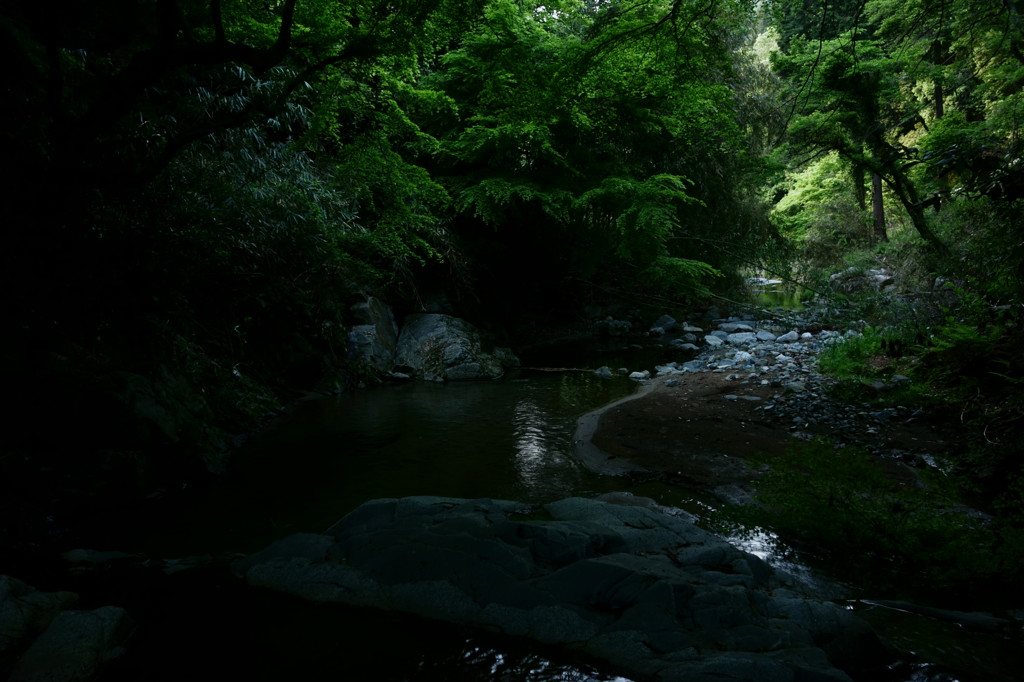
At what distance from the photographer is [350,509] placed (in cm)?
473

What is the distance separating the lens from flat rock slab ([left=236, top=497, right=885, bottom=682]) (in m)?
2.57

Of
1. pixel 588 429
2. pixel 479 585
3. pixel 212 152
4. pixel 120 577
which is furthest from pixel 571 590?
pixel 212 152

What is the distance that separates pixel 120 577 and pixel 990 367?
24.7ft

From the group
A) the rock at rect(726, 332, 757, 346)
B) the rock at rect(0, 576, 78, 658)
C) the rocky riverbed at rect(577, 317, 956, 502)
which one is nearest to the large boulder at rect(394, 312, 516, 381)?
the rocky riverbed at rect(577, 317, 956, 502)

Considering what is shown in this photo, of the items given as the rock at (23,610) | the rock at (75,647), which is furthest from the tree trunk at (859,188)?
the rock at (23,610)

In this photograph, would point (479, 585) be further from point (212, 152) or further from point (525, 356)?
point (525, 356)

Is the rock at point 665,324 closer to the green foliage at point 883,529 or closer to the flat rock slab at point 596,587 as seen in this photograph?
the green foliage at point 883,529

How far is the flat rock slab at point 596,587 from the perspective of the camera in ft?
8.44

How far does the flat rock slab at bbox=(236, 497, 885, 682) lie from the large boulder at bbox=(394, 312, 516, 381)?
637cm

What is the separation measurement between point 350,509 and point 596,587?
2.51 meters

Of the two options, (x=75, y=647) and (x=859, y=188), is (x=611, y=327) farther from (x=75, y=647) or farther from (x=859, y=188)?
(x=75, y=647)

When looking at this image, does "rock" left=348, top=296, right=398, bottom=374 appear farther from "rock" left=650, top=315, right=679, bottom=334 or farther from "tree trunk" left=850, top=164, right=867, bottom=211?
"tree trunk" left=850, top=164, right=867, bottom=211

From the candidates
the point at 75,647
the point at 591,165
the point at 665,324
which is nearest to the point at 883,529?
the point at 75,647

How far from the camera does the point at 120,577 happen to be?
3482 millimetres
